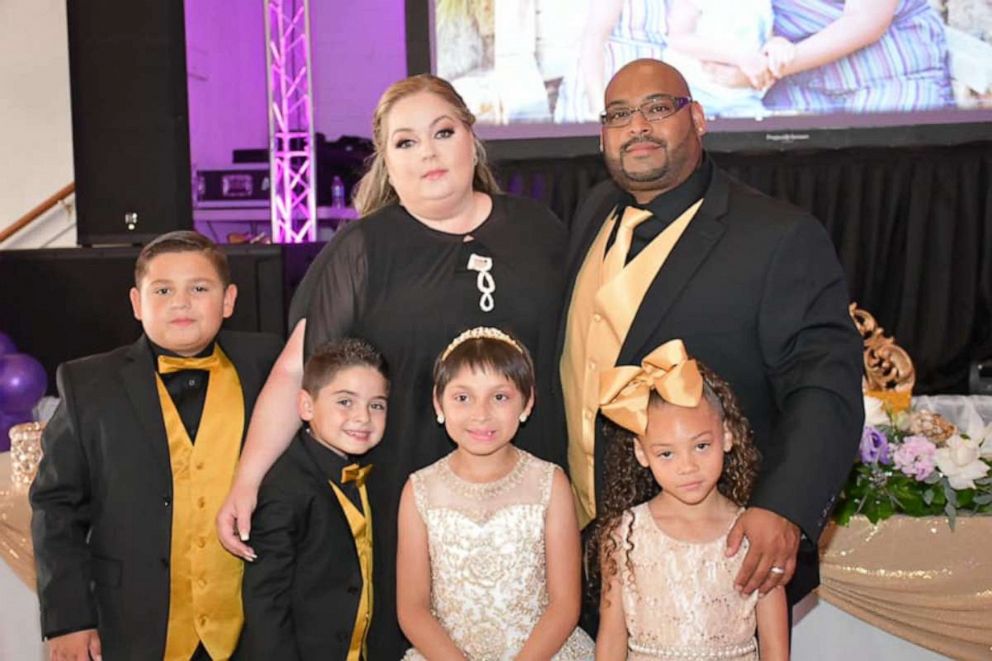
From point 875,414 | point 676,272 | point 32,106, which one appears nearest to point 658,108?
point 676,272

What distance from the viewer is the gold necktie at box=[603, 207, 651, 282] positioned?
238 centimetres

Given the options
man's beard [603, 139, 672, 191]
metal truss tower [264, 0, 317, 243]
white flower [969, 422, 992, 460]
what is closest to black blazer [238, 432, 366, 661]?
man's beard [603, 139, 672, 191]

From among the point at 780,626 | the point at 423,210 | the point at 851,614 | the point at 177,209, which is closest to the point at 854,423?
the point at 780,626

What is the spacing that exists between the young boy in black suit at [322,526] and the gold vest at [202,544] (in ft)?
0.33

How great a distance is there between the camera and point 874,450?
3.37m

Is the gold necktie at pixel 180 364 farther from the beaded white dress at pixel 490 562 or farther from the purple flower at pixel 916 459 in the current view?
the purple flower at pixel 916 459

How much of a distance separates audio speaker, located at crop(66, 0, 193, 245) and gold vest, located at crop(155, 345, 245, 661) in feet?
13.0

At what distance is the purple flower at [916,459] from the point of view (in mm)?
3307

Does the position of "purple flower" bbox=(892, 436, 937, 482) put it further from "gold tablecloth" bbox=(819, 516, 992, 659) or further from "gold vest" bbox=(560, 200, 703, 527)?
"gold vest" bbox=(560, 200, 703, 527)

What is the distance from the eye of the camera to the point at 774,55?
19.5ft

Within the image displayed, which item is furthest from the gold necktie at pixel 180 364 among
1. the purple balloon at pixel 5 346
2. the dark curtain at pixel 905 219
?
the dark curtain at pixel 905 219

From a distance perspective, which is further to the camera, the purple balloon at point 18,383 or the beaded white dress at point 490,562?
the purple balloon at point 18,383

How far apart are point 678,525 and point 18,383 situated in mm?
3489

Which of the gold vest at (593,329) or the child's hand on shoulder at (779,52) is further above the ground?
the child's hand on shoulder at (779,52)
